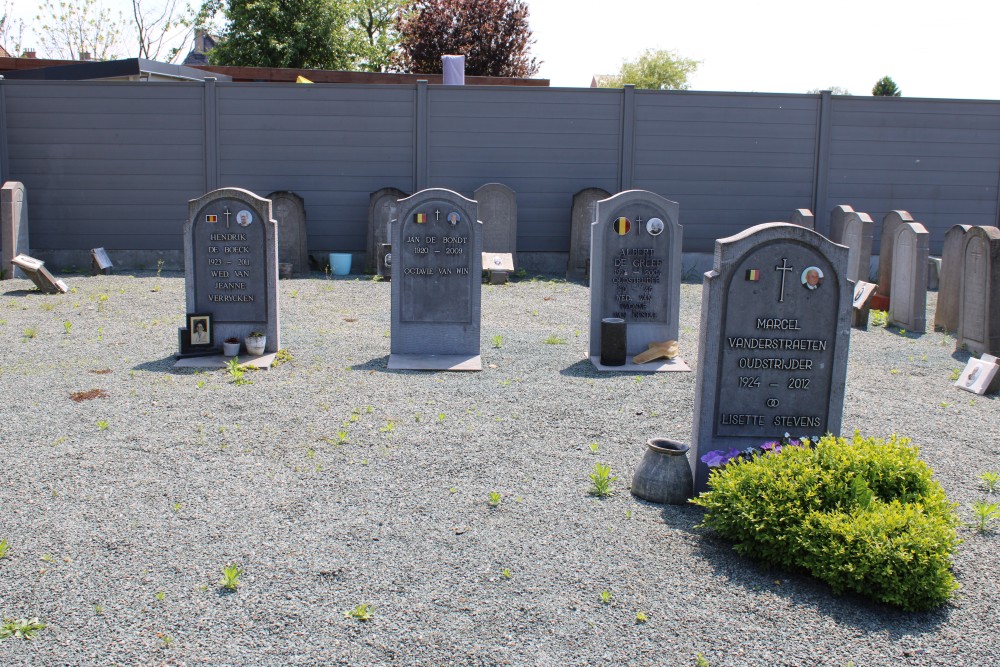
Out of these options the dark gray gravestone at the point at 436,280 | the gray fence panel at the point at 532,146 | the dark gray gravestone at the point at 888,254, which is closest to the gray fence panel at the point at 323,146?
the gray fence panel at the point at 532,146

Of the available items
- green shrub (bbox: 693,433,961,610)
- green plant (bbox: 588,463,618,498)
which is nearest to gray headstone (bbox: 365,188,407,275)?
green plant (bbox: 588,463,618,498)

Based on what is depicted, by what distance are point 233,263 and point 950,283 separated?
8259 mm

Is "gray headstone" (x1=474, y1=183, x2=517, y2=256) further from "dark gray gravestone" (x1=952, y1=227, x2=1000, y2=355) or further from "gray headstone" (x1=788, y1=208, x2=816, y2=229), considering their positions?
"dark gray gravestone" (x1=952, y1=227, x2=1000, y2=355)

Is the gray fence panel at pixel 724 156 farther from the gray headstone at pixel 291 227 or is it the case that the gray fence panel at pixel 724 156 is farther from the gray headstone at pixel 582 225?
the gray headstone at pixel 291 227

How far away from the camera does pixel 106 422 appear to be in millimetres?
6457

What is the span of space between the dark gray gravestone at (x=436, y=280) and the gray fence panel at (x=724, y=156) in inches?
315

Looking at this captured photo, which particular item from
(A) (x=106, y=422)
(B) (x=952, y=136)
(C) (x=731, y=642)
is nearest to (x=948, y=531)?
(C) (x=731, y=642)

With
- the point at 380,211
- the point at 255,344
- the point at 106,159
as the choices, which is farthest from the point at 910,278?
the point at 106,159

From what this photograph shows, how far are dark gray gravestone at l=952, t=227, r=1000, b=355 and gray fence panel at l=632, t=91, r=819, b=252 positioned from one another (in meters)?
6.83

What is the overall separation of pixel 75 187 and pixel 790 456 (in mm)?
14583

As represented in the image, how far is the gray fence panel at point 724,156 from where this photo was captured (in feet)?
53.3

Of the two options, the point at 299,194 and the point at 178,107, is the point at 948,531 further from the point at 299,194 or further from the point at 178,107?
the point at 178,107

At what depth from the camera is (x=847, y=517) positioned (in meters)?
4.13

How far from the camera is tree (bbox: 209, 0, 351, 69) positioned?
29.3 metres
